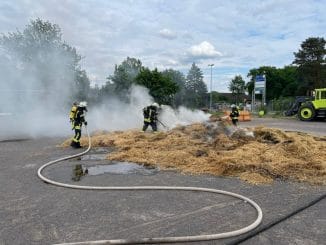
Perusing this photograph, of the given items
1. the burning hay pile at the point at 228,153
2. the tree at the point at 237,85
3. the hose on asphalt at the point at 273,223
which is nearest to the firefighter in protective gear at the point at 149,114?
the burning hay pile at the point at 228,153

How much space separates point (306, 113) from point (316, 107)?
92 centimetres

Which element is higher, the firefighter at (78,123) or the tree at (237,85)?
the tree at (237,85)

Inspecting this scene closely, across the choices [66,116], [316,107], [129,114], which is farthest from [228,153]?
[316,107]

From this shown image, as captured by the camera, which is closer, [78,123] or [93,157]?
[93,157]

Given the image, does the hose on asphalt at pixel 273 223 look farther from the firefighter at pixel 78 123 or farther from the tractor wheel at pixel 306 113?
the tractor wheel at pixel 306 113

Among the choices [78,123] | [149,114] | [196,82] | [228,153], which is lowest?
[228,153]

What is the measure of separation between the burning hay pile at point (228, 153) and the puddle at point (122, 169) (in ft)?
1.21

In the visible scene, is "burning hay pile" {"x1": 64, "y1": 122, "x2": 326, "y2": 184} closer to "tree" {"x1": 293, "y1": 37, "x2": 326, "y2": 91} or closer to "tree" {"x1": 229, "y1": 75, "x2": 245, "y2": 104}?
"tree" {"x1": 293, "y1": 37, "x2": 326, "y2": 91}

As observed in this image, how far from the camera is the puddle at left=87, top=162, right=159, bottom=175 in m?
7.55

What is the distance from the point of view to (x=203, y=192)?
578 cm

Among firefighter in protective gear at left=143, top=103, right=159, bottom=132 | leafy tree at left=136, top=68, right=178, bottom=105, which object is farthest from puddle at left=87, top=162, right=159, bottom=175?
leafy tree at left=136, top=68, right=178, bottom=105

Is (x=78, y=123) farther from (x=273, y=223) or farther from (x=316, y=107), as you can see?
(x=316, y=107)

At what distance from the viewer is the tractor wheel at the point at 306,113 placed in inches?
1039

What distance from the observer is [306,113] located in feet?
88.0
